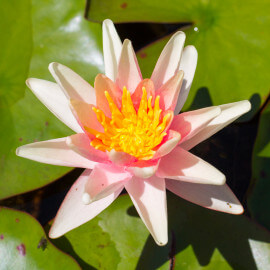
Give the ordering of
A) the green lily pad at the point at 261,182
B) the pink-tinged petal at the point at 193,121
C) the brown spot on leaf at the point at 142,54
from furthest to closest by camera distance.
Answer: the brown spot on leaf at the point at 142,54 < the green lily pad at the point at 261,182 < the pink-tinged petal at the point at 193,121

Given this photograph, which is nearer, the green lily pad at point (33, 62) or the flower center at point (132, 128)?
the flower center at point (132, 128)

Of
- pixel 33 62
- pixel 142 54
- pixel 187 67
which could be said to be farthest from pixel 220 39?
pixel 33 62

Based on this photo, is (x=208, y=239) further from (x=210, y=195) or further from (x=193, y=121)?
(x=193, y=121)

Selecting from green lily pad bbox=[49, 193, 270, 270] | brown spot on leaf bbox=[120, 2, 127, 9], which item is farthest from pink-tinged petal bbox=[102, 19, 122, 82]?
green lily pad bbox=[49, 193, 270, 270]

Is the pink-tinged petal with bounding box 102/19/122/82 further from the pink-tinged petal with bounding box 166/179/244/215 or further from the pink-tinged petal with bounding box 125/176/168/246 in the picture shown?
the pink-tinged petal with bounding box 166/179/244/215

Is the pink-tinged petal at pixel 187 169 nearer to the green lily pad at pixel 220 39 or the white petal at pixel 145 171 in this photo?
the white petal at pixel 145 171

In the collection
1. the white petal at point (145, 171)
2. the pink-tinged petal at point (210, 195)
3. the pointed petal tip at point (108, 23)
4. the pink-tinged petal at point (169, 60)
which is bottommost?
the pink-tinged petal at point (210, 195)

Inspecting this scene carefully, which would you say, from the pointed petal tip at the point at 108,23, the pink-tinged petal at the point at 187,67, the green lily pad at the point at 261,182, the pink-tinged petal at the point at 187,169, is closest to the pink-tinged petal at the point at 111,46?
the pointed petal tip at the point at 108,23
